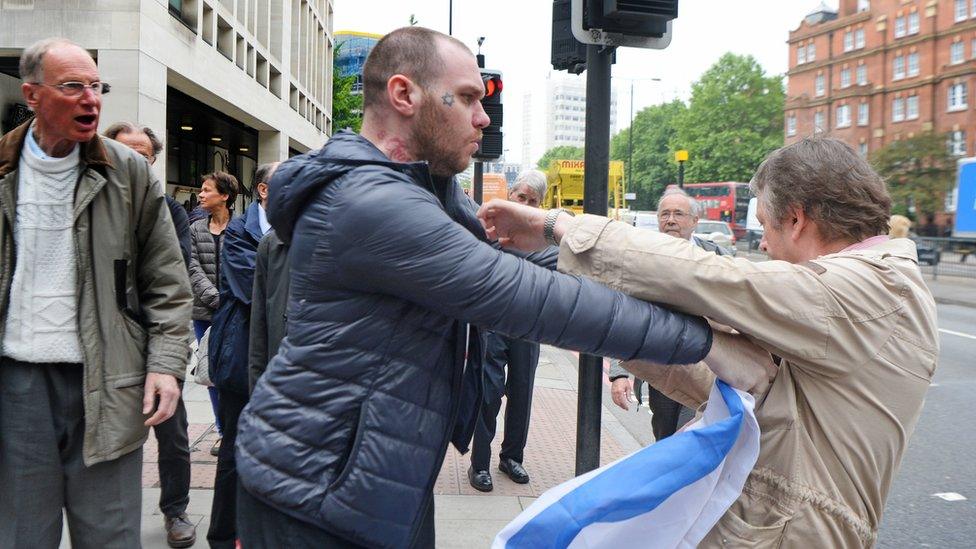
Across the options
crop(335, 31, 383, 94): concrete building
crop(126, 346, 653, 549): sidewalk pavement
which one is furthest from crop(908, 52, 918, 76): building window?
crop(126, 346, 653, 549): sidewalk pavement

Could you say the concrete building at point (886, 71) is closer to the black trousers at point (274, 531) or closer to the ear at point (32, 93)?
the ear at point (32, 93)

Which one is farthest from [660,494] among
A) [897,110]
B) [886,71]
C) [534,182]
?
[886,71]

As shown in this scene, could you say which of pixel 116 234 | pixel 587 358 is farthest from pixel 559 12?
pixel 116 234

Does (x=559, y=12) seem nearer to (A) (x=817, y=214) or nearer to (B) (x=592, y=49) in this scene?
(B) (x=592, y=49)

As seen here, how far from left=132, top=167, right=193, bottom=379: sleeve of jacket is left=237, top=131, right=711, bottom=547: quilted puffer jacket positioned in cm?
114

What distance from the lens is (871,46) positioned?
5975 cm

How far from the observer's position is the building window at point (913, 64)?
54.5 m

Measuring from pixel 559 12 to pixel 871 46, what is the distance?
64136 mm

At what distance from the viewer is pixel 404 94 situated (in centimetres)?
171

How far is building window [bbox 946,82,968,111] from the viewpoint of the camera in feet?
163

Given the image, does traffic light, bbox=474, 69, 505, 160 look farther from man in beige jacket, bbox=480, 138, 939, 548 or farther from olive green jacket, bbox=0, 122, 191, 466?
man in beige jacket, bbox=480, 138, 939, 548

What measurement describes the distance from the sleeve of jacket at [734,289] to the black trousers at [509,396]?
351 centimetres

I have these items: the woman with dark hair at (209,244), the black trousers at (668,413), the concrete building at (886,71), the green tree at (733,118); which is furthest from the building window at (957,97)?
the woman with dark hair at (209,244)

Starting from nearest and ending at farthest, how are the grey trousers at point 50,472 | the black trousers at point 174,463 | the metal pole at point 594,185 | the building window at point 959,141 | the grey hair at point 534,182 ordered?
the grey trousers at point 50,472
the metal pole at point 594,185
the black trousers at point 174,463
the grey hair at point 534,182
the building window at point 959,141
